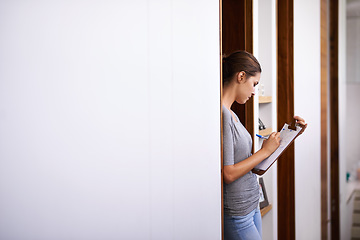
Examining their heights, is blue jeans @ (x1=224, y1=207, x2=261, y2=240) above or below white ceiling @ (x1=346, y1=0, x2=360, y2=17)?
below

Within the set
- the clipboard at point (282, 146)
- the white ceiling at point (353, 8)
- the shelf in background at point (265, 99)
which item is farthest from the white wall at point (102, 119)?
the white ceiling at point (353, 8)

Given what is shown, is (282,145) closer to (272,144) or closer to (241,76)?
(272,144)

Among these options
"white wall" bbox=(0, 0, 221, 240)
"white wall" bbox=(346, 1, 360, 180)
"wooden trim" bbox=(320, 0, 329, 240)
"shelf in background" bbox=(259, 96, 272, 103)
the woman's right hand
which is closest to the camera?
"white wall" bbox=(0, 0, 221, 240)

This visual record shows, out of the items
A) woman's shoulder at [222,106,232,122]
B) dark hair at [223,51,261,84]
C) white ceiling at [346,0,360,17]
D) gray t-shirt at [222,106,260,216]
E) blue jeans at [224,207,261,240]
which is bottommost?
blue jeans at [224,207,261,240]

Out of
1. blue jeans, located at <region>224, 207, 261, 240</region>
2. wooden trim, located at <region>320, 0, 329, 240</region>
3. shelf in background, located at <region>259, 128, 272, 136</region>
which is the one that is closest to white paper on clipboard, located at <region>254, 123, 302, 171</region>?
blue jeans, located at <region>224, 207, 261, 240</region>

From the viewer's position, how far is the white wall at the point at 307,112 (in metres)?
2.46

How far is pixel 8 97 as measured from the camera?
25.7 inches

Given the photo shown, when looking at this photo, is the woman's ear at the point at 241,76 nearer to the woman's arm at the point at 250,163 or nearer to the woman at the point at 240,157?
the woman at the point at 240,157

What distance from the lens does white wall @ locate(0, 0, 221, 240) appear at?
26.4 inches

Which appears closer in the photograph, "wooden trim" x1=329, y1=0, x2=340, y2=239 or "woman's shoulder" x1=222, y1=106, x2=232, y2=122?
"woman's shoulder" x1=222, y1=106, x2=232, y2=122

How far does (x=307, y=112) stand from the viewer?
268 centimetres

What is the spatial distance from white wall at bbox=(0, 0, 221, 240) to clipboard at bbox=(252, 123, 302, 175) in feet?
1.70

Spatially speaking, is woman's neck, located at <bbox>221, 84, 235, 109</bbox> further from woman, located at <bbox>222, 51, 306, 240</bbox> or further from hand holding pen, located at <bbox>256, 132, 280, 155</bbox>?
hand holding pen, located at <bbox>256, 132, 280, 155</bbox>

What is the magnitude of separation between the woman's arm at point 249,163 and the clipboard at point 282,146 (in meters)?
0.03
